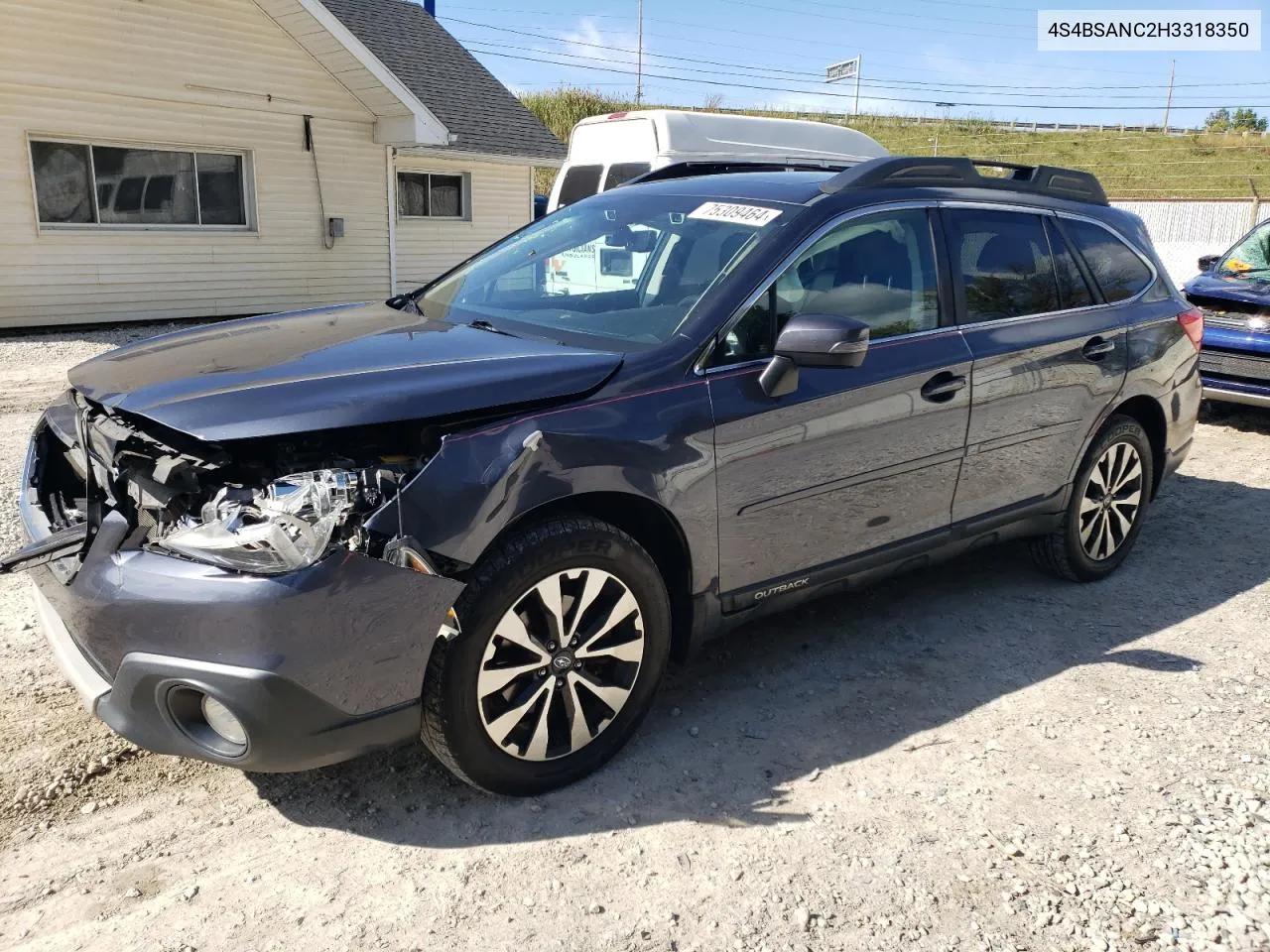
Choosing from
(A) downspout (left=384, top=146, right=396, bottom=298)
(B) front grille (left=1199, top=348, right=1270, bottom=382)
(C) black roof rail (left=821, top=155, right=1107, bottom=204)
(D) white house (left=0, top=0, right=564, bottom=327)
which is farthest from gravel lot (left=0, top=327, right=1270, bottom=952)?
(A) downspout (left=384, top=146, right=396, bottom=298)

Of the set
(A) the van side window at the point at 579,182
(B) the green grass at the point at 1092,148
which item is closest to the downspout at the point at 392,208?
(A) the van side window at the point at 579,182

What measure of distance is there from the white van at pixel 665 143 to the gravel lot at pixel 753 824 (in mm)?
7947

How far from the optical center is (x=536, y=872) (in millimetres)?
2775

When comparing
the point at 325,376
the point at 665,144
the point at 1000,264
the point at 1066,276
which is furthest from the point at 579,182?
the point at 325,376

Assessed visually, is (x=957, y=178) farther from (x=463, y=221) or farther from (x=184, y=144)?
(x=463, y=221)

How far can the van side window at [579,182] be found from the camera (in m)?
11.8

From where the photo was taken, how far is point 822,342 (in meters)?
3.23

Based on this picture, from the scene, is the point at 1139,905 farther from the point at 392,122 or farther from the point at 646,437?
the point at 392,122

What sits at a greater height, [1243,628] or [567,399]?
[567,399]

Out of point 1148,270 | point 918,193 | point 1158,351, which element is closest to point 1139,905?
point 918,193

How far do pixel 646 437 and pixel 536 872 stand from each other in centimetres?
128

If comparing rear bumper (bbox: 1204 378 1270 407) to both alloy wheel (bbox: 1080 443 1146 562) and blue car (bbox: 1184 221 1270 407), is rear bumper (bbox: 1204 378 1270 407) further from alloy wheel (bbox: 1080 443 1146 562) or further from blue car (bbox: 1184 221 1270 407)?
alloy wheel (bbox: 1080 443 1146 562)

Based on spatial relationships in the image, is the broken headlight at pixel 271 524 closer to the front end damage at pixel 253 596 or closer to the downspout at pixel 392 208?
the front end damage at pixel 253 596

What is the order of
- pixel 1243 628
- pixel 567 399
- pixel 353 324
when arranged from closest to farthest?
pixel 567 399 < pixel 353 324 < pixel 1243 628
